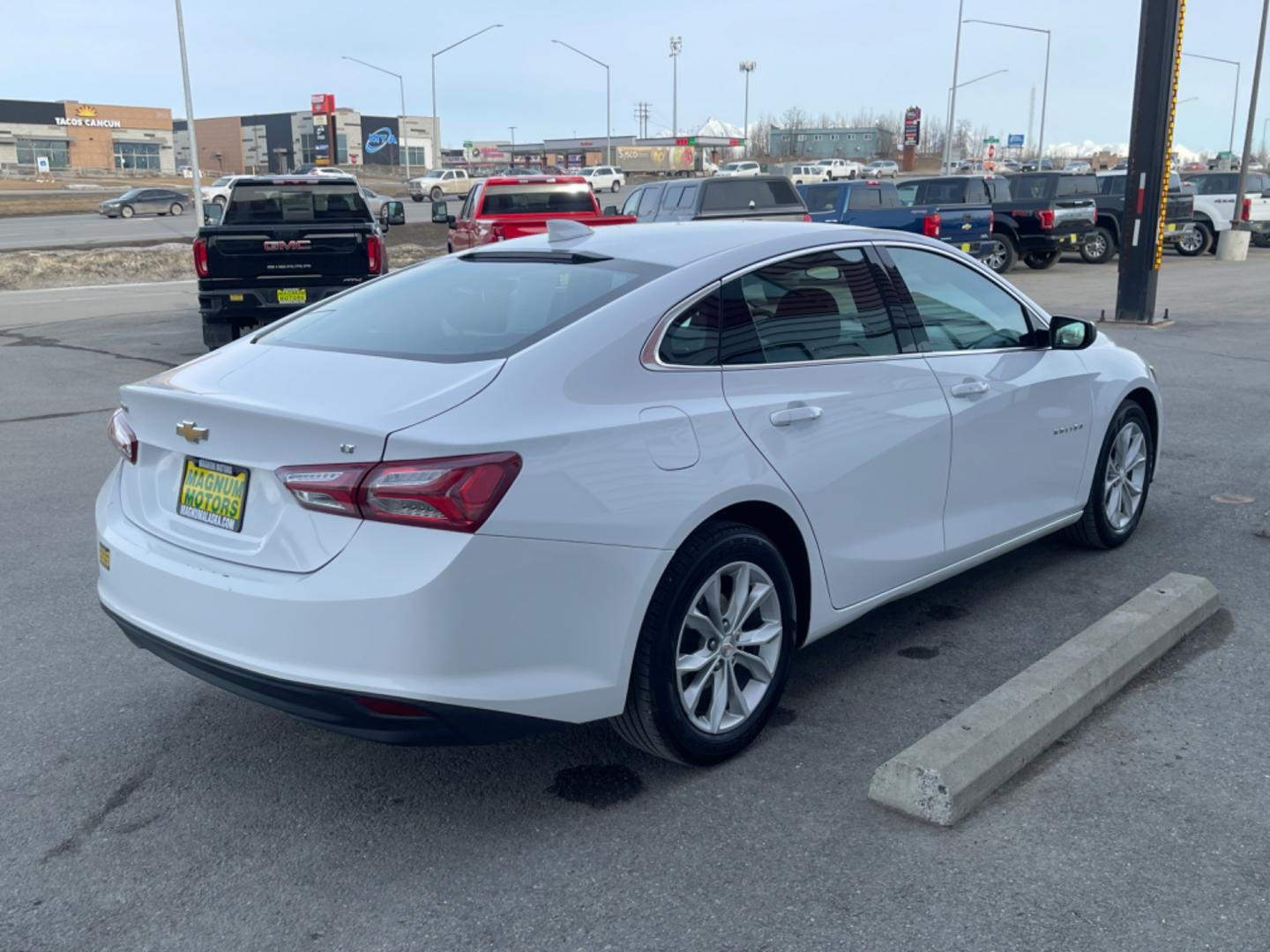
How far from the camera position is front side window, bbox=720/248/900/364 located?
3.88 meters

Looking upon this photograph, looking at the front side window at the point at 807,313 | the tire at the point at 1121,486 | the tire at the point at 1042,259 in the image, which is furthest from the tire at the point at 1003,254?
the front side window at the point at 807,313

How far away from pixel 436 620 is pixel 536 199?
16.5 meters

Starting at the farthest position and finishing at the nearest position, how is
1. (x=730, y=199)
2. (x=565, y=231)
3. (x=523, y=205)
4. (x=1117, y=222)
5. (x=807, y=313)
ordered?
(x=1117, y=222)
(x=730, y=199)
(x=523, y=205)
(x=565, y=231)
(x=807, y=313)

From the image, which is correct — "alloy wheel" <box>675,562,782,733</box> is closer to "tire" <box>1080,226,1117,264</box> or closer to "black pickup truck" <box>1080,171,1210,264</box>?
"black pickup truck" <box>1080,171,1210,264</box>

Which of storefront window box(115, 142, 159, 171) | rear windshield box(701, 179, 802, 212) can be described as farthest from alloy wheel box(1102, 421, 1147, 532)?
storefront window box(115, 142, 159, 171)

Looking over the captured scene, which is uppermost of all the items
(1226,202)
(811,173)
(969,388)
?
(811,173)

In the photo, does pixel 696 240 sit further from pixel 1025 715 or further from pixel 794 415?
pixel 1025 715

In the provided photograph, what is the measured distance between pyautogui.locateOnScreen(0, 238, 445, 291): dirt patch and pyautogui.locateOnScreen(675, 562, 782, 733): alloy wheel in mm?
21884

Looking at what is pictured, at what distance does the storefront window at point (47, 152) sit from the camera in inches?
4028

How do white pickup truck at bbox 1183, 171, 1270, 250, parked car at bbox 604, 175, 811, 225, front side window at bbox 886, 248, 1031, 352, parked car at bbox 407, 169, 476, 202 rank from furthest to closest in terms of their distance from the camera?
parked car at bbox 407, 169, 476, 202
white pickup truck at bbox 1183, 171, 1270, 250
parked car at bbox 604, 175, 811, 225
front side window at bbox 886, 248, 1031, 352

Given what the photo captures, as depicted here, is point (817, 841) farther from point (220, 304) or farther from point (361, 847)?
point (220, 304)

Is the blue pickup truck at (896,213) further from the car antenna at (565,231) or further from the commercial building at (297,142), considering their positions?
the commercial building at (297,142)

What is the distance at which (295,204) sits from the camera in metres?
14.1

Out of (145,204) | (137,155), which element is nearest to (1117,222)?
(145,204)
